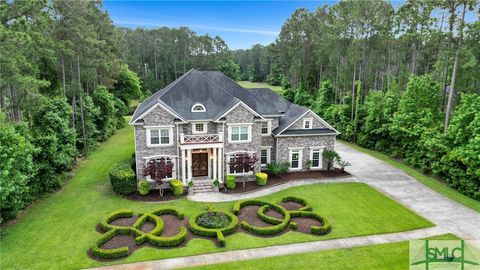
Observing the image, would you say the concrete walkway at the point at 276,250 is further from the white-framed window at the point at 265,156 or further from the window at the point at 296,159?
the white-framed window at the point at 265,156

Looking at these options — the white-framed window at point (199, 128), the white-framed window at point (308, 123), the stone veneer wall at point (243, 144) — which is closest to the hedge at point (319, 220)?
the stone veneer wall at point (243, 144)

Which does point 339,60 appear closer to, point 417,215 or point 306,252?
point 417,215

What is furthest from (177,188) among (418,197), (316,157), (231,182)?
(418,197)

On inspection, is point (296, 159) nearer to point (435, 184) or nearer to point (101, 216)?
point (435, 184)

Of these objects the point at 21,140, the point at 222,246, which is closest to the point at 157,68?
the point at 21,140

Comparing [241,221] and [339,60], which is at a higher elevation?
[339,60]

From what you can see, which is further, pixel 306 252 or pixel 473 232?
pixel 473 232

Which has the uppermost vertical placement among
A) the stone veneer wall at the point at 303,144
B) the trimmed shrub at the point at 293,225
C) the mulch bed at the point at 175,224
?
the stone veneer wall at the point at 303,144
